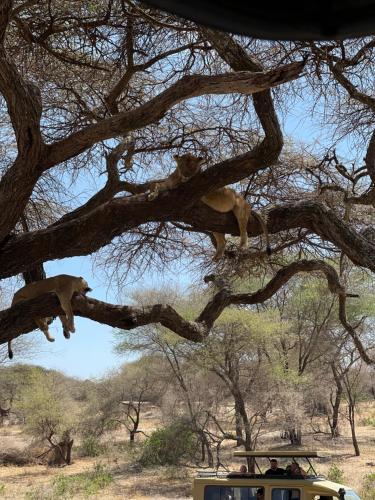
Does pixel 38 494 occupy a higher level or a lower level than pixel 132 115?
lower

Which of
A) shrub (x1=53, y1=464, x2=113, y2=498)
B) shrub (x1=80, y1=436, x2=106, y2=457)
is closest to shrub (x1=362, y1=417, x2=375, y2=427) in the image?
shrub (x1=80, y1=436, x2=106, y2=457)

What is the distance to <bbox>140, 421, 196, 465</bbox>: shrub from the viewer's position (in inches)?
873

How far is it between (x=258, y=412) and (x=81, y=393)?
19224mm

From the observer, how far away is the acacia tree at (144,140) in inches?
192

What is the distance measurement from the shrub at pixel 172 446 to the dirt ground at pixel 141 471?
61 centimetres

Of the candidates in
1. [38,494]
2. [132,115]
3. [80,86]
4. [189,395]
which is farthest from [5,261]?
[189,395]

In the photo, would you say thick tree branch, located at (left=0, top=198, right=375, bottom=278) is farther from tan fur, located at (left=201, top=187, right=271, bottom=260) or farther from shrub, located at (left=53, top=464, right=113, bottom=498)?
shrub, located at (left=53, top=464, right=113, bottom=498)

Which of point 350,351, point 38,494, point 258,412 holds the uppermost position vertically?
point 350,351

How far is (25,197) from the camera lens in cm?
507

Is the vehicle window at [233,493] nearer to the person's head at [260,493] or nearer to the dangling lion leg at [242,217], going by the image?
the person's head at [260,493]

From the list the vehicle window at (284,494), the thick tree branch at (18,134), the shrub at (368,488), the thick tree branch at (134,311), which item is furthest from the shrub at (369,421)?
the thick tree branch at (18,134)

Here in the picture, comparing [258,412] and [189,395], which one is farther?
[189,395]

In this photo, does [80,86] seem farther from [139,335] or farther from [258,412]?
[139,335]

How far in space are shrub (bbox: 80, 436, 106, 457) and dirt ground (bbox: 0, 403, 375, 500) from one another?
371 millimetres
